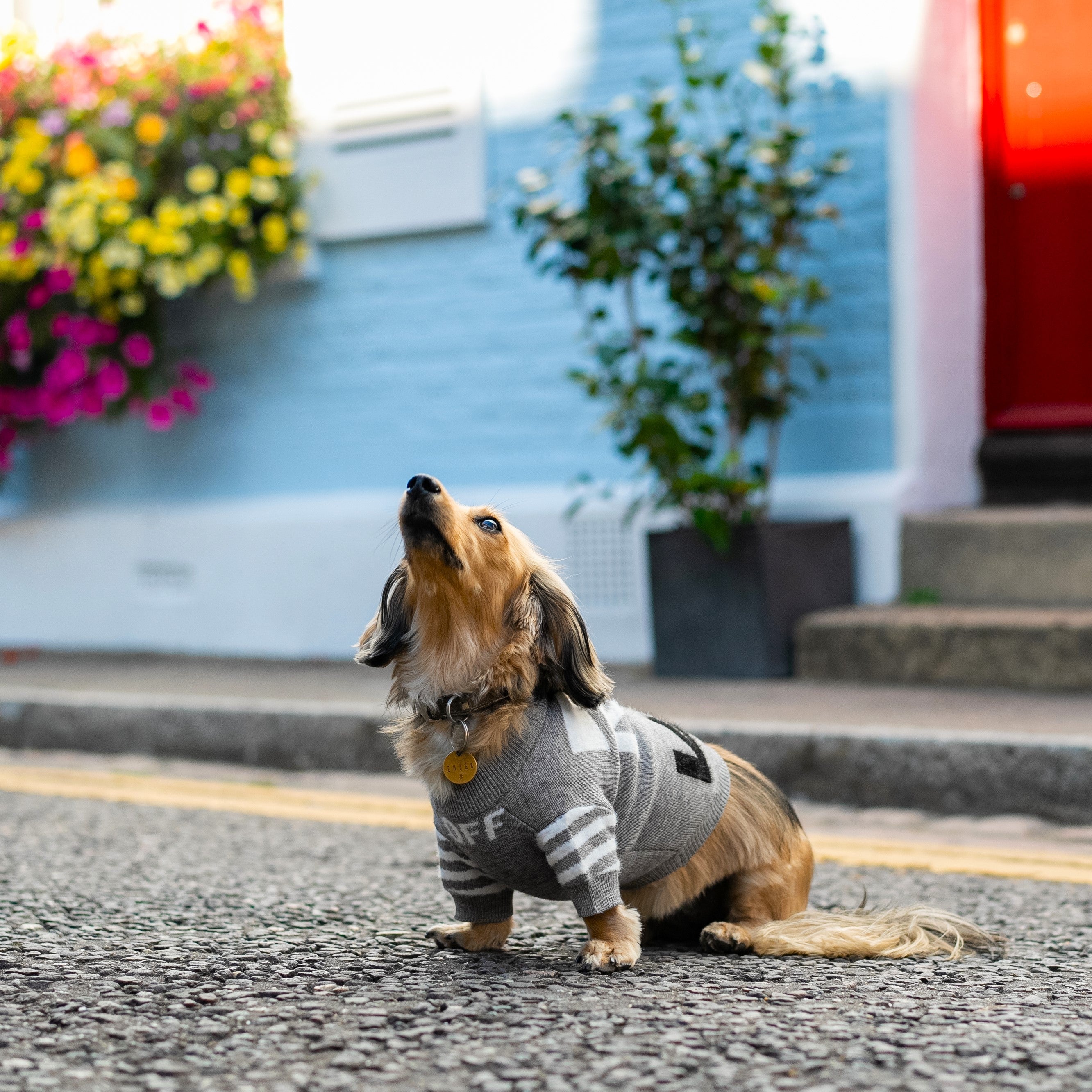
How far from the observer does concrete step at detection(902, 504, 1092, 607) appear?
222 inches

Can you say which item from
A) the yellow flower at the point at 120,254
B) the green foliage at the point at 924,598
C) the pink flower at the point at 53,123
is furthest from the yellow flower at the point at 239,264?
the green foliage at the point at 924,598

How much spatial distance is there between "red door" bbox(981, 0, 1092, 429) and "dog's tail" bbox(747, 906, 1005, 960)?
390 centimetres

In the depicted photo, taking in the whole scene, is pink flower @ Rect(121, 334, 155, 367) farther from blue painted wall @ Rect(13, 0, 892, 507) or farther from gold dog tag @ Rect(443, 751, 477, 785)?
gold dog tag @ Rect(443, 751, 477, 785)

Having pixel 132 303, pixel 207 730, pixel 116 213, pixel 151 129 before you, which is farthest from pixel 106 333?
pixel 207 730

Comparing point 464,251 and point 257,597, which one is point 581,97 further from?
point 257,597

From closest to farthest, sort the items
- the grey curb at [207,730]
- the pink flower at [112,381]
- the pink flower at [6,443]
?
the grey curb at [207,730] → the pink flower at [112,381] → the pink flower at [6,443]

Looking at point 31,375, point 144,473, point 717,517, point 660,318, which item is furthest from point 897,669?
point 31,375

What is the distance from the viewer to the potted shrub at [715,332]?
5.64 m

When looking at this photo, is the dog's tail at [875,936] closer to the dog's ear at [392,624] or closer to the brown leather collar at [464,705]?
the brown leather collar at [464,705]

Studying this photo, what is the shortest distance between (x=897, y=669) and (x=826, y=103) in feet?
7.71

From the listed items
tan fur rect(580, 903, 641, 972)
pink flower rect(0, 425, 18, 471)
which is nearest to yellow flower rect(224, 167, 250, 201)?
pink flower rect(0, 425, 18, 471)

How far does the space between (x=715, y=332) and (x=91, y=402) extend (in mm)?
3394

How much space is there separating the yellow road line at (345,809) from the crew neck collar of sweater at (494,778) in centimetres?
146

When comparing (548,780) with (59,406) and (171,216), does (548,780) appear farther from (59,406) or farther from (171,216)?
(59,406)
